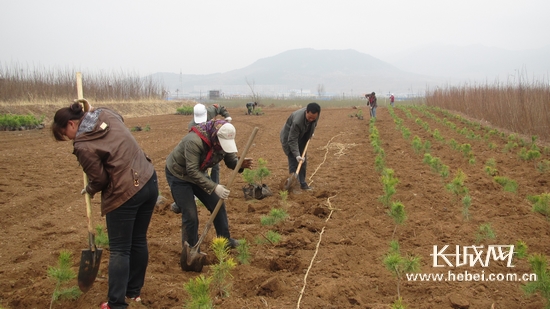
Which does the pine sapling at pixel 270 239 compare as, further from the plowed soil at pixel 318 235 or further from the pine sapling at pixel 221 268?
the pine sapling at pixel 221 268

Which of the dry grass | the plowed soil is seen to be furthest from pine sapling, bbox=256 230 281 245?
the dry grass

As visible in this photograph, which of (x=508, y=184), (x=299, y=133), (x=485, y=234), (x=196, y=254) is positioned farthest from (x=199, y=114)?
(x=508, y=184)

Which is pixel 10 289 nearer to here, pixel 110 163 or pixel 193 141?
pixel 110 163

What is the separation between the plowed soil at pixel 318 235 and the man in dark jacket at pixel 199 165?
0.51 metres

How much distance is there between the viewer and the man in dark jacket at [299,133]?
23.9ft

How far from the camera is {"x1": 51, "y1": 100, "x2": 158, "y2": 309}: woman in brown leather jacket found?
11.1 ft

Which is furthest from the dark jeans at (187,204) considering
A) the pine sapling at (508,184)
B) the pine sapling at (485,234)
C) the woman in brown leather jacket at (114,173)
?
the pine sapling at (508,184)

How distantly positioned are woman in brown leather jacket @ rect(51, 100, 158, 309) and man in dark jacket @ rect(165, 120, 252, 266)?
666 millimetres

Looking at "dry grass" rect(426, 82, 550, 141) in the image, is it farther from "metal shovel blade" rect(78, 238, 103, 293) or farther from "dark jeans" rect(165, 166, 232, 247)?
"metal shovel blade" rect(78, 238, 103, 293)

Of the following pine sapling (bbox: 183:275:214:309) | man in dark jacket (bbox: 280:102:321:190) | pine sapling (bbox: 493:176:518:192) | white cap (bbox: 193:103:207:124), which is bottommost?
pine sapling (bbox: 493:176:518:192)

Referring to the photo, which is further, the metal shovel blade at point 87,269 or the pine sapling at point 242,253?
the pine sapling at point 242,253

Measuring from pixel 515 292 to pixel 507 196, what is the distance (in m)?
3.39

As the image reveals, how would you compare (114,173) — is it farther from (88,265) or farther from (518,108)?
(518,108)

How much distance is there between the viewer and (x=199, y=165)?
4473 mm
